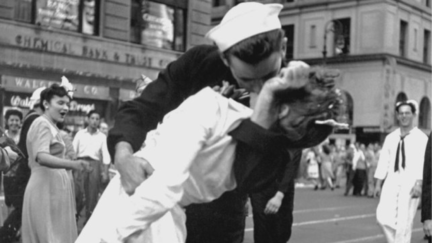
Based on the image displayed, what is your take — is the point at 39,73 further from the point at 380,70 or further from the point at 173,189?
the point at 380,70

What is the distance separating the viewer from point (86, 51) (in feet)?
70.2

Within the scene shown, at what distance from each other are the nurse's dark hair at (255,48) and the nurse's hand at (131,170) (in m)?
0.51

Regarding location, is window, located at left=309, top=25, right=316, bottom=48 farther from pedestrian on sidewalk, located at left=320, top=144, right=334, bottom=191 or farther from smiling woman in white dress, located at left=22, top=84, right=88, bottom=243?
smiling woman in white dress, located at left=22, top=84, right=88, bottom=243

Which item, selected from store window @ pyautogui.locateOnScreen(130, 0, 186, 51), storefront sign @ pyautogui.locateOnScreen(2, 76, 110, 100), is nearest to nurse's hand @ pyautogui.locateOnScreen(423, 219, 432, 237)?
storefront sign @ pyautogui.locateOnScreen(2, 76, 110, 100)

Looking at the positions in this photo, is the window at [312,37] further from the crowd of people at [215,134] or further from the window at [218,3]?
the crowd of people at [215,134]

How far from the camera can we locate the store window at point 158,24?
2356 centimetres

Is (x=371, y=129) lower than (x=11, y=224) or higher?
higher

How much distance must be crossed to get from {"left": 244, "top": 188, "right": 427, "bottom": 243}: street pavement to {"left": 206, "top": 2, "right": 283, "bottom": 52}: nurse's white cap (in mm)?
7710

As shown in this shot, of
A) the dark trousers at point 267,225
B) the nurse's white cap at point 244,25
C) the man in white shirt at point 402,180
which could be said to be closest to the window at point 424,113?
the man in white shirt at point 402,180

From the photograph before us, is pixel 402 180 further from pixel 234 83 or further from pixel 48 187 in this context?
pixel 234 83

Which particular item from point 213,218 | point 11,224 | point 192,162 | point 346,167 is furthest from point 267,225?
point 346,167

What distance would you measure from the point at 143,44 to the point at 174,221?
21.4 metres

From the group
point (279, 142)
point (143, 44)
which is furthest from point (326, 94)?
point (143, 44)

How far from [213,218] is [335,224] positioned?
9.80 metres
